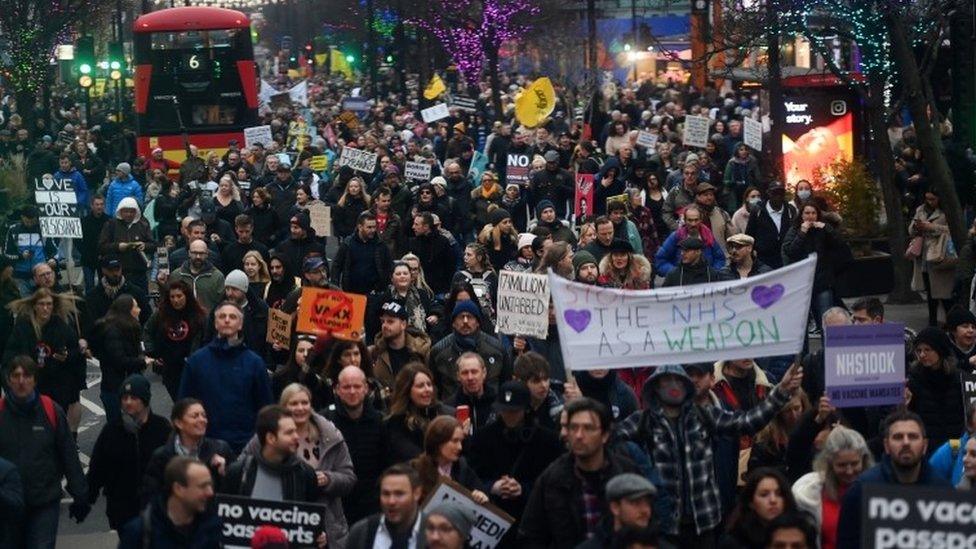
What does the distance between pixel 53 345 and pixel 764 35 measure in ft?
43.1

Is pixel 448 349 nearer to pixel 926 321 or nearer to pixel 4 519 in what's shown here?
pixel 4 519

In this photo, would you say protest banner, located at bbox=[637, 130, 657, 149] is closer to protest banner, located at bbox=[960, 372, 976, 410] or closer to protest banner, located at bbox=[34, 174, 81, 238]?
protest banner, located at bbox=[34, 174, 81, 238]

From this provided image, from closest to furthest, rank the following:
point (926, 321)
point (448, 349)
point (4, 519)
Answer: point (4, 519) → point (448, 349) → point (926, 321)

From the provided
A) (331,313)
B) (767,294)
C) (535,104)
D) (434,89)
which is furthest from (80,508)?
(434,89)

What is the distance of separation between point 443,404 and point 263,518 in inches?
Result: 93.6

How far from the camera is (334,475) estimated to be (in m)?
9.88

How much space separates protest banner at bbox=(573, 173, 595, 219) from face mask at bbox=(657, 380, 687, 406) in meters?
13.7

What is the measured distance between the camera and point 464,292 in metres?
14.6

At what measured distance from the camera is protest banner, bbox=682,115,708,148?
29.4 metres

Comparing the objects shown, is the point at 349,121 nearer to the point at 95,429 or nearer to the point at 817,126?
the point at 817,126

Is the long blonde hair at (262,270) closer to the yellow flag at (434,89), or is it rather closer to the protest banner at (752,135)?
the protest banner at (752,135)

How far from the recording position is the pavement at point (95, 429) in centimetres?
1312

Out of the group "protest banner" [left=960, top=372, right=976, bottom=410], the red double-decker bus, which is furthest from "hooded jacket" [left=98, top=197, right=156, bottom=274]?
the red double-decker bus

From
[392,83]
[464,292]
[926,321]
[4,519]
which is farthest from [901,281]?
[392,83]
